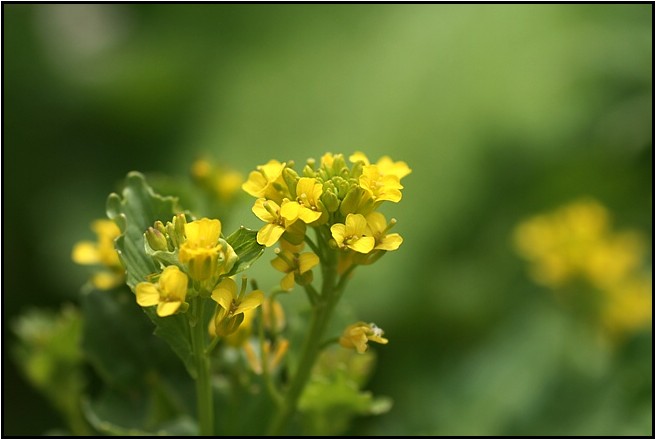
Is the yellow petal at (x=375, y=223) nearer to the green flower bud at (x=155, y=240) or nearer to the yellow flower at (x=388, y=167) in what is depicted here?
the yellow flower at (x=388, y=167)

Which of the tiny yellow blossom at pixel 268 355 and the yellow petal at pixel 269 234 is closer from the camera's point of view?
the yellow petal at pixel 269 234

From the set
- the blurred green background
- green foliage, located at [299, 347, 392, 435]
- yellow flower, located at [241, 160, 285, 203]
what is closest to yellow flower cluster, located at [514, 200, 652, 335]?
the blurred green background

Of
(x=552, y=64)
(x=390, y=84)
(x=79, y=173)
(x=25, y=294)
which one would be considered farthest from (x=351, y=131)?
(x=25, y=294)

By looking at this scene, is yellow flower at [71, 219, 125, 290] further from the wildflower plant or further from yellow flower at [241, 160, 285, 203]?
yellow flower at [241, 160, 285, 203]

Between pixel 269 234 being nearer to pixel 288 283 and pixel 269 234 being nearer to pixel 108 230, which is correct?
pixel 288 283

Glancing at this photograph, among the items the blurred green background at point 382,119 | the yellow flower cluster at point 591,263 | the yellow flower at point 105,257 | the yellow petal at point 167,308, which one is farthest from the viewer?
the blurred green background at point 382,119

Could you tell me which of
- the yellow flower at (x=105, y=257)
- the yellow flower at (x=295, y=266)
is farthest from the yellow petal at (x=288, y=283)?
the yellow flower at (x=105, y=257)

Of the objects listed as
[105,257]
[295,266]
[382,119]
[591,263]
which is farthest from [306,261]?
[382,119]
